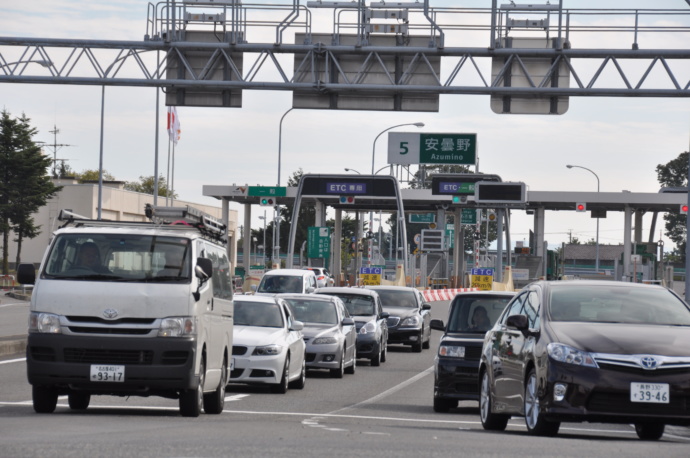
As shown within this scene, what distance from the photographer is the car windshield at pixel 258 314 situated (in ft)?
67.9

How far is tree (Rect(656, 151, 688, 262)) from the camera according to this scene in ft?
518

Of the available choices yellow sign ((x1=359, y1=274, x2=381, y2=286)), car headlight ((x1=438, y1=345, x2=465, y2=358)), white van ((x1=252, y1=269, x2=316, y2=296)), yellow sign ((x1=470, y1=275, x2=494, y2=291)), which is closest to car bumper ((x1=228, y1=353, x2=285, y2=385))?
car headlight ((x1=438, y1=345, x2=465, y2=358))

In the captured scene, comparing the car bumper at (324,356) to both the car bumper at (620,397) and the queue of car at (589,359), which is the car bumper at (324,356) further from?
the car bumper at (620,397)

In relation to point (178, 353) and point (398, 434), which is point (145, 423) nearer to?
point (178, 353)

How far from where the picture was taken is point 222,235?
16.9m

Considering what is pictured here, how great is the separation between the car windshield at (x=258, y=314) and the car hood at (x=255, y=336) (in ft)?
0.91

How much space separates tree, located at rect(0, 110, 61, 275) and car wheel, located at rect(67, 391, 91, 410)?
75650 mm

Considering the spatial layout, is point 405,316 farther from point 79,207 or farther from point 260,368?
point 79,207

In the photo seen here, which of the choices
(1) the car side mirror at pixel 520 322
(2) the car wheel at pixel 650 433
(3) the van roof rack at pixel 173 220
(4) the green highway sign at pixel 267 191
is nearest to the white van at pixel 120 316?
(3) the van roof rack at pixel 173 220

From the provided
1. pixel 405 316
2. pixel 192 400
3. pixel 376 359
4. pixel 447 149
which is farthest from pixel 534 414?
pixel 447 149

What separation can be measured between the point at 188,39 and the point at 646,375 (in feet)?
74.9

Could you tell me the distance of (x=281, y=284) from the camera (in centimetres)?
3838

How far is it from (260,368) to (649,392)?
29.8 ft

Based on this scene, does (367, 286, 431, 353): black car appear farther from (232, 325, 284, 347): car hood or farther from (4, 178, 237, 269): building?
(4, 178, 237, 269): building
